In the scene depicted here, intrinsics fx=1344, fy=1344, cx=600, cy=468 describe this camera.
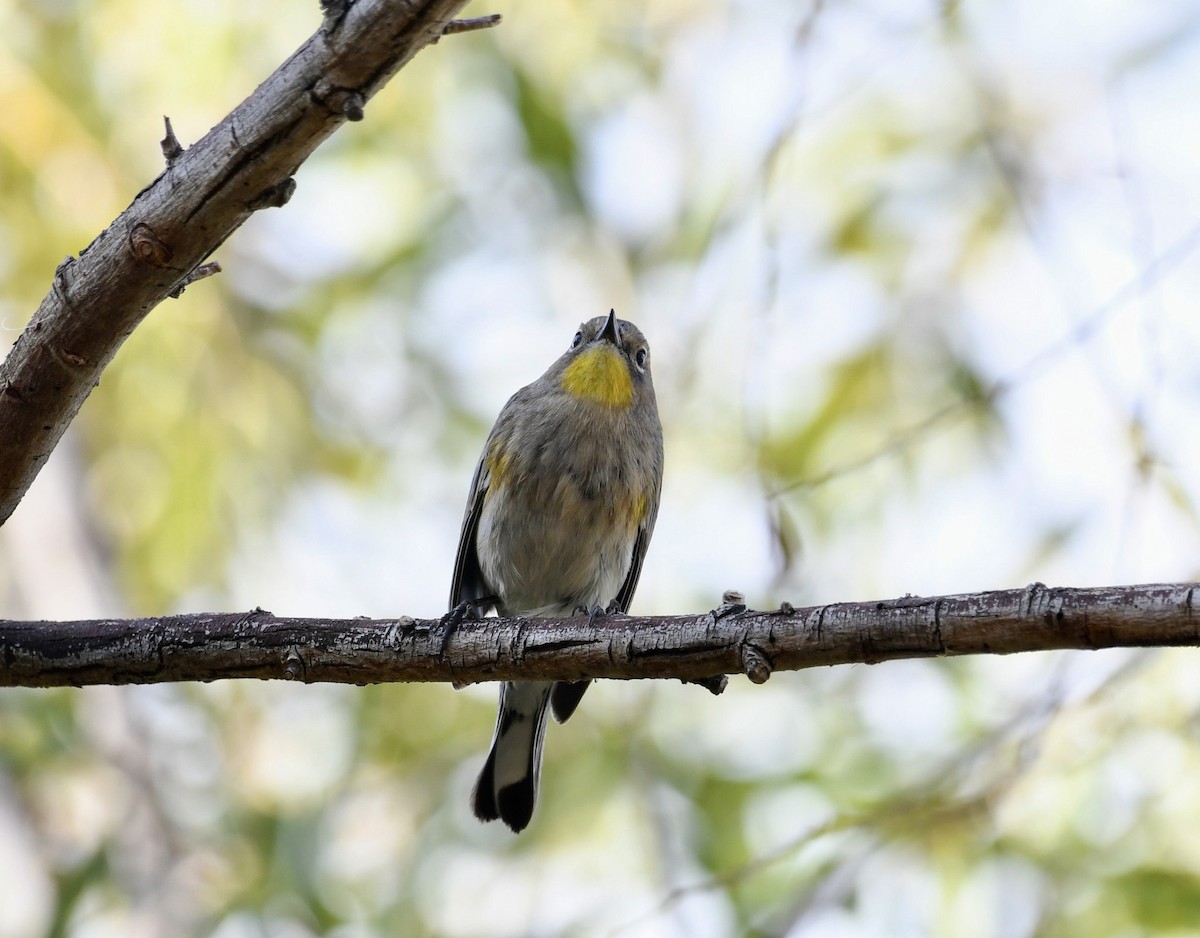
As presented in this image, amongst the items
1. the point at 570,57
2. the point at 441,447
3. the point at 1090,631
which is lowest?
the point at 1090,631

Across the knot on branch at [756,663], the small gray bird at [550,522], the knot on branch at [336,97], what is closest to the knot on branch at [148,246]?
the knot on branch at [336,97]

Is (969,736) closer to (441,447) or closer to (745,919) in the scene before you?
(745,919)

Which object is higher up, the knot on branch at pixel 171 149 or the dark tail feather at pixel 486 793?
the knot on branch at pixel 171 149

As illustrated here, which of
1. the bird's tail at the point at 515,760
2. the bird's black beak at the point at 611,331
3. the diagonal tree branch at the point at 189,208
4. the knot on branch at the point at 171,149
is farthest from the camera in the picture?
the bird's black beak at the point at 611,331

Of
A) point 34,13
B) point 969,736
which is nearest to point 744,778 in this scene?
point 969,736

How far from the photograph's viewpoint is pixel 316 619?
3.71 meters

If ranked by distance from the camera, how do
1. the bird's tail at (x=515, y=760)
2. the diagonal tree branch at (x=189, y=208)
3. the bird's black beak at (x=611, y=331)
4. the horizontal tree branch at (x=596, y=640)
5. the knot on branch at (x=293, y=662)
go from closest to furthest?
the horizontal tree branch at (x=596, y=640), the diagonal tree branch at (x=189, y=208), the knot on branch at (x=293, y=662), the bird's tail at (x=515, y=760), the bird's black beak at (x=611, y=331)

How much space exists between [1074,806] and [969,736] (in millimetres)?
775

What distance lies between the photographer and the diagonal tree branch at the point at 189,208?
2.97m

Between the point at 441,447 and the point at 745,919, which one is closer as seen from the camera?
the point at 745,919

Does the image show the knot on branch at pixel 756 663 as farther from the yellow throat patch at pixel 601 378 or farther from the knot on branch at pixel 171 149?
the yellow throat patch at pixel 601 378

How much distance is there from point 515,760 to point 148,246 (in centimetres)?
324

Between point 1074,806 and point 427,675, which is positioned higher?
point 1074,806

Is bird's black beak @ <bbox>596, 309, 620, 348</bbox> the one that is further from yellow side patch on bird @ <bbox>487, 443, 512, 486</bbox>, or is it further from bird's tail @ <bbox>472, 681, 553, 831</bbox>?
bird's tail @ <bbox>472, 681, 553, 831</bbox>
